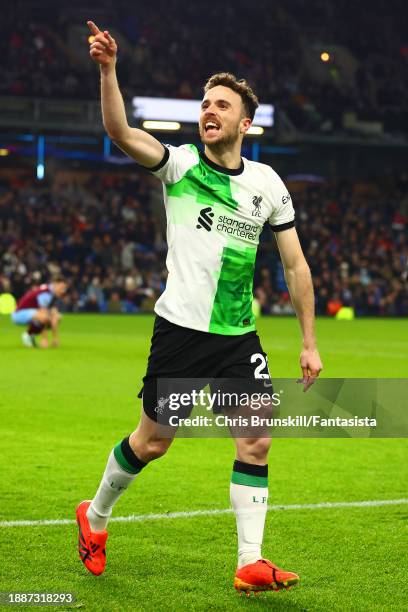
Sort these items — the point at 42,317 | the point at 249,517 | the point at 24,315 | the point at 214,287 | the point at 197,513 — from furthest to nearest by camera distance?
1. the point at 24,315
2. the point at 42,317
3. the point at 197,513
4. the point at 214,287
5. the point at 249,517

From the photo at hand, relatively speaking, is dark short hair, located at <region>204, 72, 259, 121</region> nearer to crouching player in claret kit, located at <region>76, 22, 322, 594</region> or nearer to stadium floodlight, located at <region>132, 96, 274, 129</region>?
crouching player in claret kit, located at <region>76, 22, 322, 594</region>

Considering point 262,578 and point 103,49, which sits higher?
point 103,49

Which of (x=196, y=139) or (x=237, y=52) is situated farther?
(x=237, y=52)

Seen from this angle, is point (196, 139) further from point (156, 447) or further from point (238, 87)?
point (156, 447)

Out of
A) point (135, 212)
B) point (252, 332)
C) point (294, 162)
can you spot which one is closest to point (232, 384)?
point (252, 332)

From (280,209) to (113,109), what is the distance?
1.04 m

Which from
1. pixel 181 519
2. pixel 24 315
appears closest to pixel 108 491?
pixel 181 519

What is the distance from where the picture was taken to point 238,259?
16.8 feet

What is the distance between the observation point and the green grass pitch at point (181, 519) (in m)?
4.86

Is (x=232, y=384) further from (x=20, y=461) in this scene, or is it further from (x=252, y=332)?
(x=20, y=461)

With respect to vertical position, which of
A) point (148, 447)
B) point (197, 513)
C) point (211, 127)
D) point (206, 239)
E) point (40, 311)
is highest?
point (211, 127)

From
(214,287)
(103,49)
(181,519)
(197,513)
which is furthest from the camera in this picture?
(197,513)

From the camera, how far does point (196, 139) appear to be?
4362cm

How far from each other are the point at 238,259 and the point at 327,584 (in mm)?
1541
